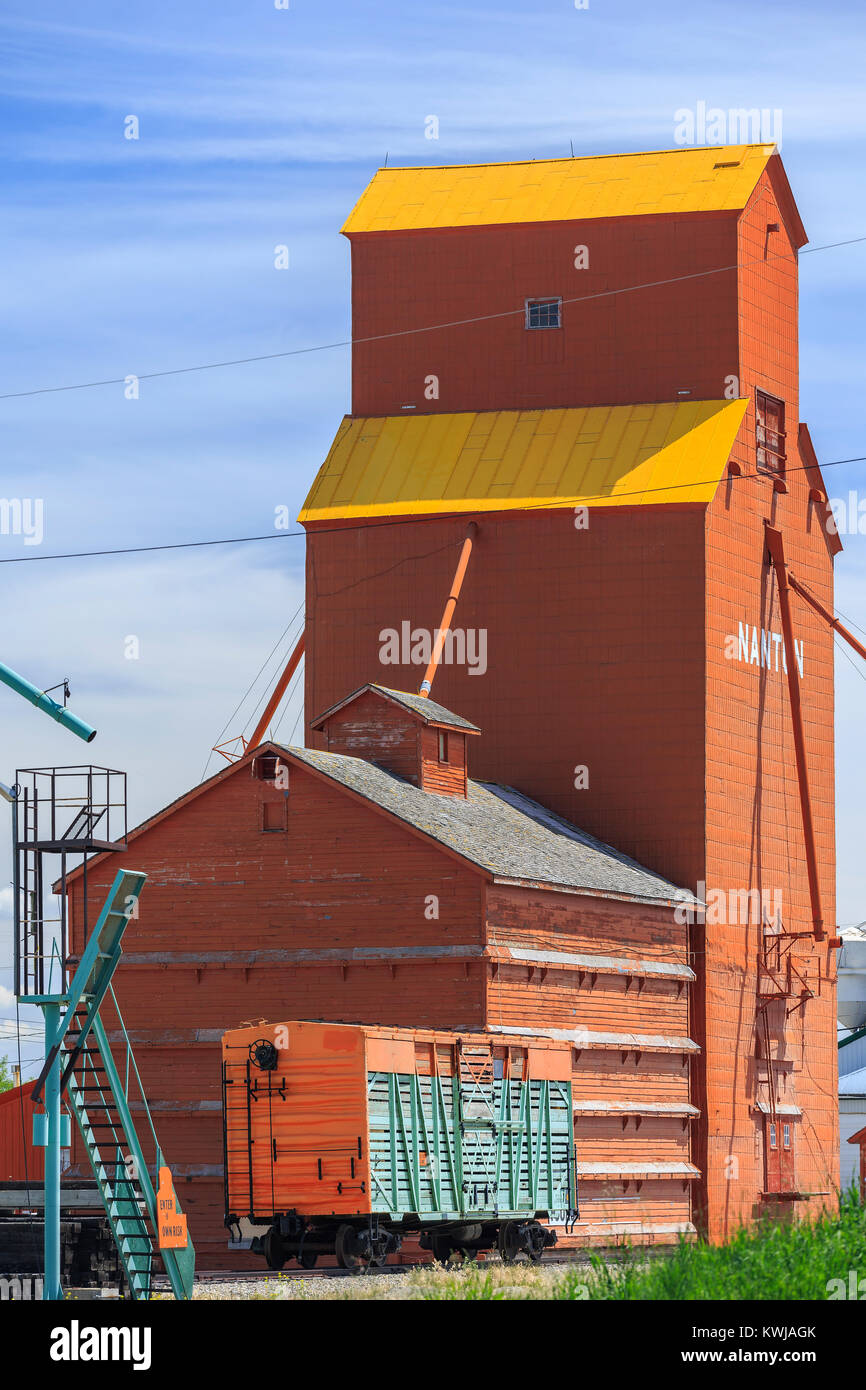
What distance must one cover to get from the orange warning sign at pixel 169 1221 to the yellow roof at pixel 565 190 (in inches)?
1154

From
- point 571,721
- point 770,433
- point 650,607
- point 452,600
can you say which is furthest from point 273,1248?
point 770,433

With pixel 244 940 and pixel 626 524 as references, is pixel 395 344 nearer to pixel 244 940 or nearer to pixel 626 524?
pixel 626 524

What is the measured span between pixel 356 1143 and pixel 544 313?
25.3 m

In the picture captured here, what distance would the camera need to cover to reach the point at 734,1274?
2083cm

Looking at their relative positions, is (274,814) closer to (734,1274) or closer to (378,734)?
(378,734)

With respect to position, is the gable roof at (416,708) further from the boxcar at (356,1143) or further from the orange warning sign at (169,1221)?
the orange warning sign at (169,1221)

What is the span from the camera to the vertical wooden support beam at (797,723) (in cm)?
4847

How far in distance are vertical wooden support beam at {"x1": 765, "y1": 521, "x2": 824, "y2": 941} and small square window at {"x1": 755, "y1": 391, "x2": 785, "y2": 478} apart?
1.54m

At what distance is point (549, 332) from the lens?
50219 mm

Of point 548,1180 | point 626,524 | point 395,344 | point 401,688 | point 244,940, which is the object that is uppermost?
point 395,344

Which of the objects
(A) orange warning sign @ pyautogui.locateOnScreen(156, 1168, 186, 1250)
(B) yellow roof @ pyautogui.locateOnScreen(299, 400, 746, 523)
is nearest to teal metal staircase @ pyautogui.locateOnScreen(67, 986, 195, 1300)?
(A) orange warning sign @ pyautogui.locateOnScreen(156, 1168, 186, 1250)

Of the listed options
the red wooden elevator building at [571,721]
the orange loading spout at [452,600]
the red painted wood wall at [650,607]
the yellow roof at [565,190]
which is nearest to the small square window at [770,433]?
the red wooden elevator building at [571,721]

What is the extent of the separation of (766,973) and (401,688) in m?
10.1
